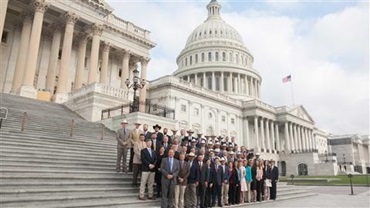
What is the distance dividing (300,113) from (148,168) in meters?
74.4

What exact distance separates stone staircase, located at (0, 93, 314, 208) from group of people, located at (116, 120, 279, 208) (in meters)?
0.79

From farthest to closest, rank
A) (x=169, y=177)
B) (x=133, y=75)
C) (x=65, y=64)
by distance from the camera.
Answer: (x=65, y=64) < (x=133, y=75) < (x=169, y=177)

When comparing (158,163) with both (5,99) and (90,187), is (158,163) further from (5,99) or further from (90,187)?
(5,99)

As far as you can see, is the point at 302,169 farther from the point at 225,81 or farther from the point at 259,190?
the point at 259,190

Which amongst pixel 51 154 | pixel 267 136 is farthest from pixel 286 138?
pixel 51 154

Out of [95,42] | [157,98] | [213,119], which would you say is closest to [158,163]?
[95,42]

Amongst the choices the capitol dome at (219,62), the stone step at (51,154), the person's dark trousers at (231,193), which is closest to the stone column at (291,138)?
the capitol dome at (219,62)

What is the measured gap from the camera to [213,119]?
184ft

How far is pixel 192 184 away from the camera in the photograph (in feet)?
31.1

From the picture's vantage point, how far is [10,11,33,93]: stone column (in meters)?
26.2

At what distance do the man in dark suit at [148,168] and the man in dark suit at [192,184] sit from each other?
1178mm

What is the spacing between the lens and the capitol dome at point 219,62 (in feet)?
264

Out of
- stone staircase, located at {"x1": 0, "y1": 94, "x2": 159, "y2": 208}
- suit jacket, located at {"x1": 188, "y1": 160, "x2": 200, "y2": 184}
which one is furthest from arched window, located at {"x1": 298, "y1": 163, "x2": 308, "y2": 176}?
suit jacket, located at {"x1": 188, "y1": 160, "x2": 200, "y2": 184}

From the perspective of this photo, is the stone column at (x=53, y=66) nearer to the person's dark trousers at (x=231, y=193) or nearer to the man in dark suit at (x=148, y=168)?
the man in dark suit at (x=148, y=168)
